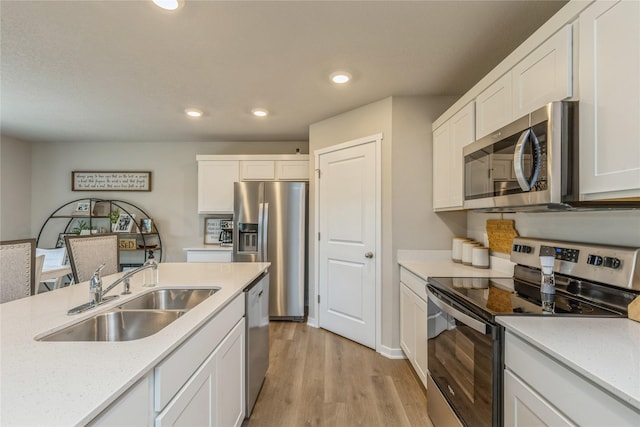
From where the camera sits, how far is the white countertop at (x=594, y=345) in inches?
28.5

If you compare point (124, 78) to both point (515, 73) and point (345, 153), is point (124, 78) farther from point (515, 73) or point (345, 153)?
point (515, 73)

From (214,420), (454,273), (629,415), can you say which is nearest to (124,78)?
(214,420)

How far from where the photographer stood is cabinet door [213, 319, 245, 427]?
136 centimetres

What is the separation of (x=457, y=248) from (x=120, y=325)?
7.91 feet

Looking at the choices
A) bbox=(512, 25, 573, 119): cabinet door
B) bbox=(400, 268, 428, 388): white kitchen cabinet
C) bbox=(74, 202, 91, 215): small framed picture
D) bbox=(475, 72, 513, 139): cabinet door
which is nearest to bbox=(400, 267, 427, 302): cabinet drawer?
bbox=(400, 268, 428, 388): white kitchen cabinet

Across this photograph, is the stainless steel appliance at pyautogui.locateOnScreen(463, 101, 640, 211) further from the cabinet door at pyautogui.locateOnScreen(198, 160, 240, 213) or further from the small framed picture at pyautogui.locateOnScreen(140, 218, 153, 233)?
the small framed picture at pyautogui.locateOnScreen(140, 218, 153, 233)

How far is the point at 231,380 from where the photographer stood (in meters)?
1.53

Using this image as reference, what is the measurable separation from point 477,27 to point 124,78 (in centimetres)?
263

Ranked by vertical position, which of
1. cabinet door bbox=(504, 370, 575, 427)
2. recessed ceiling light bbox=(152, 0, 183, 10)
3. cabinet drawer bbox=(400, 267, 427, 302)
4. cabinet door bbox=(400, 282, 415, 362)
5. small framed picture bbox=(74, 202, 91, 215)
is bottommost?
cabinet door bbox=(400, 282, 415, 362)

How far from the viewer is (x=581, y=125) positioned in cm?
119

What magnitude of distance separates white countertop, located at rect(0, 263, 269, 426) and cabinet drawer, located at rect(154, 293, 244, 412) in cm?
5

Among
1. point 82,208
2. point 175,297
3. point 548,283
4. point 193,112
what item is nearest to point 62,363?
point 175,297

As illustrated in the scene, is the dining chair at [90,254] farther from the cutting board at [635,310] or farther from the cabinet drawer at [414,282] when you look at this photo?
the cutting board at [635,310]

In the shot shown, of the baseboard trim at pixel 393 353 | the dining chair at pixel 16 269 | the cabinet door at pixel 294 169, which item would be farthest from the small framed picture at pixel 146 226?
the baseboard trim at pixel 393 353
